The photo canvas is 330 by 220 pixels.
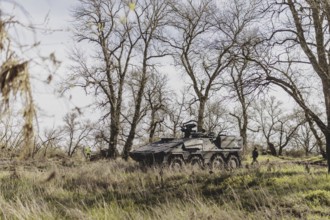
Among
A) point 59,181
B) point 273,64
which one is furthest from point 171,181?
point 273,64

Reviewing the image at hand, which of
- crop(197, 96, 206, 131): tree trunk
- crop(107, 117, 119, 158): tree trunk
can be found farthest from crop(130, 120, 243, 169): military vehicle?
crop(107, 117, 119, 158): tree trunk

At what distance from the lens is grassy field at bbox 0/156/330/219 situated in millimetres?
5477

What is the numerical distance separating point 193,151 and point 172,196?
659 cm

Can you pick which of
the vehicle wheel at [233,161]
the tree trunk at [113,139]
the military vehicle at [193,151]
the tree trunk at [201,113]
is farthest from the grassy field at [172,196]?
the tree trunk at [113,139]

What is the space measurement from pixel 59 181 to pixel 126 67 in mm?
14953

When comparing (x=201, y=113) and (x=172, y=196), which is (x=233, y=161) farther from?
(x=201, y=113)

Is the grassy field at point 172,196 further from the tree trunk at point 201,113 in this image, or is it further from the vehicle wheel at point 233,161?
the tree trunk at point 201,113

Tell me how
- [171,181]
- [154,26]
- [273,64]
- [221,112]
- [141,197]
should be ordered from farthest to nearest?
1. [221,112]
2. [154,26]
3. [273,64]
4. [171,181]
5. [141,197]

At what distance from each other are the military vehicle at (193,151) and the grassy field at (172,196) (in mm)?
2554

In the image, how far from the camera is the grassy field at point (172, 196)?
5.48m

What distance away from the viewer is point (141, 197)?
8.06 meters

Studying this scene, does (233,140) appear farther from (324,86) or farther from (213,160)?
(324,86)

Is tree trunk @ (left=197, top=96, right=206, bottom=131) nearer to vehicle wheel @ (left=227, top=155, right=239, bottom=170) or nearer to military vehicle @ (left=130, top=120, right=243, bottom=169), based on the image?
military vehicle @ (left=130, top=120, right=243, bottom=169)

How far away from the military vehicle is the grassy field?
2.55 m
